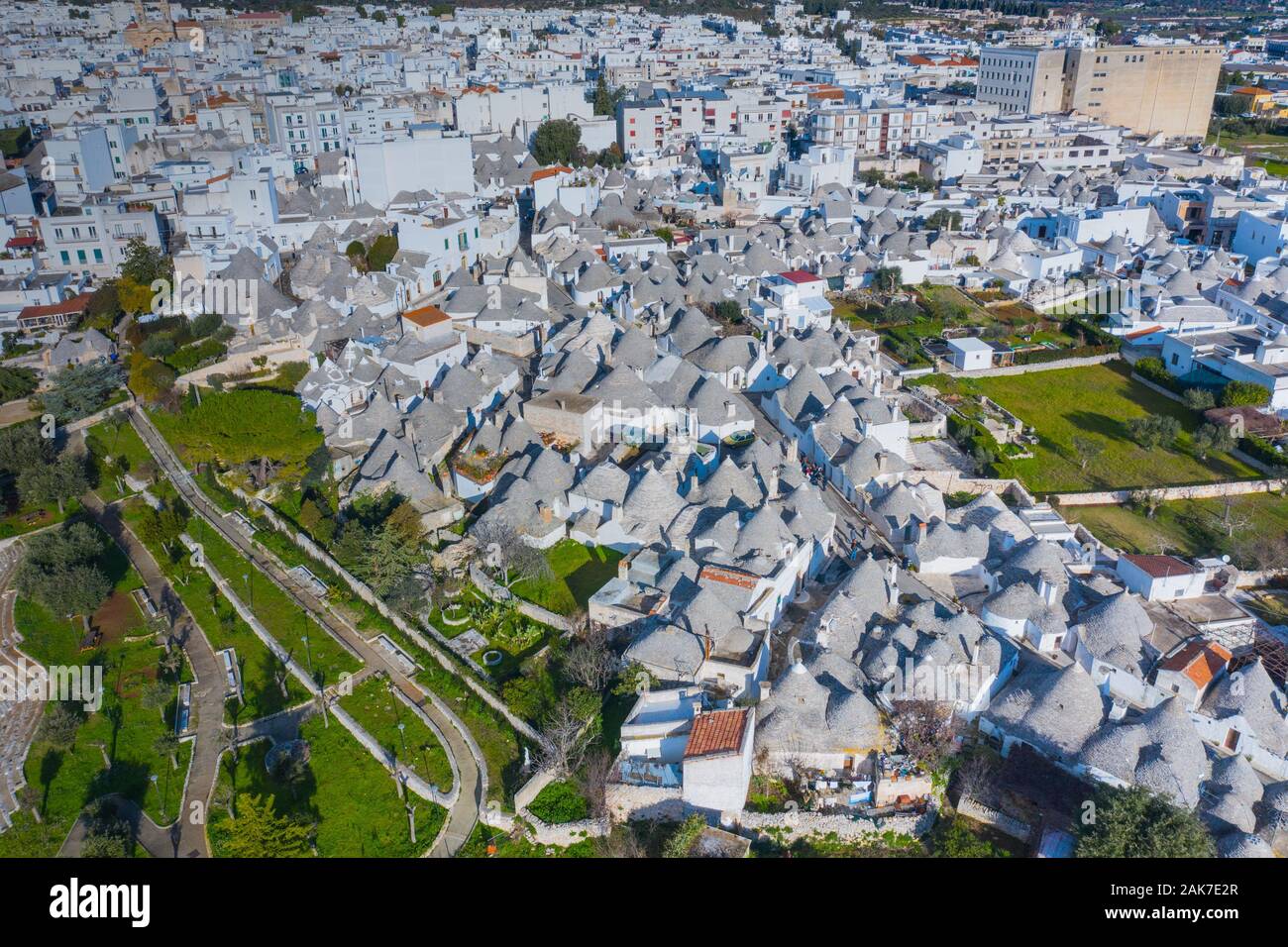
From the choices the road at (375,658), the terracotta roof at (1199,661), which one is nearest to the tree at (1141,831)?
the terracotta roof at (1199,661)

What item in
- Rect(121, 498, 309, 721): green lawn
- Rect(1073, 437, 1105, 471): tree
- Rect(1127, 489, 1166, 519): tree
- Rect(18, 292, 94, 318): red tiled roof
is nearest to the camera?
Rect(121, 498, 309, 721): green lawn

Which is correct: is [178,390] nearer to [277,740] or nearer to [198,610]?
[198,610]

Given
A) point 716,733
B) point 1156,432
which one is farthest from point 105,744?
point 1156,432

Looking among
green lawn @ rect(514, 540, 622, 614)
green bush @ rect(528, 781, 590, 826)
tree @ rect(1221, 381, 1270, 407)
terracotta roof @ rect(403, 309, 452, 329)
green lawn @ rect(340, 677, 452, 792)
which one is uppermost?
terracotta roof @ rect(403, 309, 452, 329)

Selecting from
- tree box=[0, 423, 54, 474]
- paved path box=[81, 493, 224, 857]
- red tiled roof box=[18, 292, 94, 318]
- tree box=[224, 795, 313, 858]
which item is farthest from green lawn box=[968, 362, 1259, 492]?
red tiled roof box=[18, 292, 94, 318]

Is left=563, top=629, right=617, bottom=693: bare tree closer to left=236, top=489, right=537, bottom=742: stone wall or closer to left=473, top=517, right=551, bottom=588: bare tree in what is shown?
left=236, top=489, right=537, bottom=742: stone wall

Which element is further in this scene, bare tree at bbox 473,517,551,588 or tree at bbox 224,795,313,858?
bare tree at bbox 473,517,551,588

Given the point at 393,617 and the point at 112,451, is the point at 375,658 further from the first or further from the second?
the point at 112,451

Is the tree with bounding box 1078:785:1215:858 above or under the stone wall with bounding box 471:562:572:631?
above
